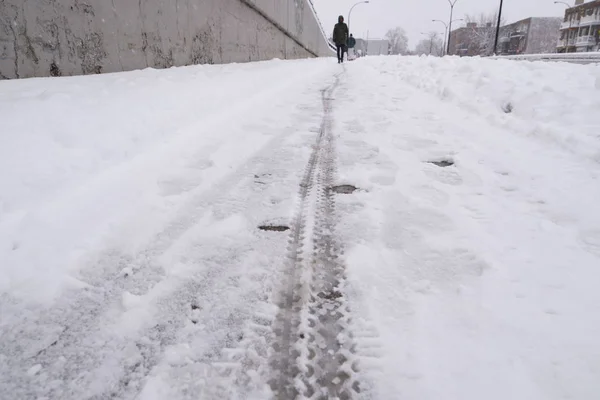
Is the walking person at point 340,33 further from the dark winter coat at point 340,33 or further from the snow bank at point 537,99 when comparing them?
the snow bank at point 537,99

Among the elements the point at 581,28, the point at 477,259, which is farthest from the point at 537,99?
the point at 581,28

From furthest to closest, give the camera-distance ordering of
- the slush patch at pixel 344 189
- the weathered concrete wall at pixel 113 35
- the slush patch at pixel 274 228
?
the weathered concrete wall at pixel 113 35 → the slush patch at pixel 344 189 → the slush patch at pixel 274 228

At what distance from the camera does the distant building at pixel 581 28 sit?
49281 millimetres

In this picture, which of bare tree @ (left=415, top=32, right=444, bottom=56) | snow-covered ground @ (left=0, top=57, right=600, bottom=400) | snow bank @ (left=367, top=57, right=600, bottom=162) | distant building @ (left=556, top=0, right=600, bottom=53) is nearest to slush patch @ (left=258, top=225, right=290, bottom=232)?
snow-covered ground @ (left=0, top=57, right=600, bottom=400)

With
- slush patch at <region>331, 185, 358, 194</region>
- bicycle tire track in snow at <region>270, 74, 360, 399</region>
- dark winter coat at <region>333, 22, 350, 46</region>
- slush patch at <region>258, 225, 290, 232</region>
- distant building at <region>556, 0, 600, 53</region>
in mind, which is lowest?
bicycle tire track in snow at <region>270, 74, 360, 399</region>

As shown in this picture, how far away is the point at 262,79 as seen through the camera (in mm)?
6395

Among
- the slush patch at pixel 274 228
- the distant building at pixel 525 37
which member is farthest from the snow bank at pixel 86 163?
the distant building at pixel 525 37

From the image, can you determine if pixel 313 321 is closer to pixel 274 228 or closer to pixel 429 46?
pixel 274 228

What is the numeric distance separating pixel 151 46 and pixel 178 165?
2.70 m

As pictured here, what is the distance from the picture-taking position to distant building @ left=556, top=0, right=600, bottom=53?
49281 millimetres

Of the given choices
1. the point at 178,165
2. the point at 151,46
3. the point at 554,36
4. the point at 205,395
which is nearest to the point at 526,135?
the point at 178,165

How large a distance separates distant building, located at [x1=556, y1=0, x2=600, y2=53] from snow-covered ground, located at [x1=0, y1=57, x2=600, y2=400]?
6298cm

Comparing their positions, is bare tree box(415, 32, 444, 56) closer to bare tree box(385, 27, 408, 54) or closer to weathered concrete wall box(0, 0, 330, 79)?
bare tree box(385, 27, 408, 54)

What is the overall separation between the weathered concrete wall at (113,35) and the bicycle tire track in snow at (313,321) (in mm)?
2662
